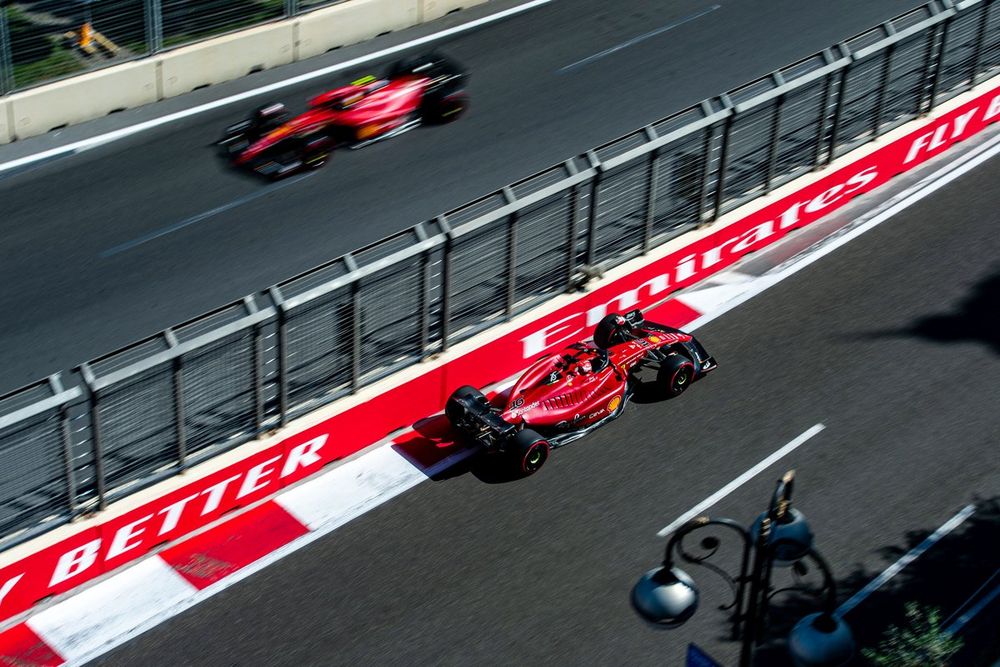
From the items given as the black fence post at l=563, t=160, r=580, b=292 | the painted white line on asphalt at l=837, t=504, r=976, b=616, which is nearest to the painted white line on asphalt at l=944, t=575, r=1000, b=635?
the painted white line on asphalt at l=837, t=504, r=976, b=616

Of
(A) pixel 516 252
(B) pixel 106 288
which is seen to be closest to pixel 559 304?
(A) pixel 516 252

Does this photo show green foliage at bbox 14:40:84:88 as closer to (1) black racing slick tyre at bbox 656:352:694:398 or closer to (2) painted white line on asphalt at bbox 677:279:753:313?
(2) painted white line on asphalt at bbox 677:279:753:313

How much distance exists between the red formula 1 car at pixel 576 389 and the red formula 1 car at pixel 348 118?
5780 mm

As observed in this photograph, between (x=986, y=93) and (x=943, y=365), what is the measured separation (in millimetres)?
6525

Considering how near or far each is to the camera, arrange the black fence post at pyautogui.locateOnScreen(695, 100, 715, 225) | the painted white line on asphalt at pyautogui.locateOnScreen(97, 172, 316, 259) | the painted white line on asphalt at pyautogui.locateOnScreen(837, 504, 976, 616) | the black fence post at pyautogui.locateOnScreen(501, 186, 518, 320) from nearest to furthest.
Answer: the painted white line on asphalt at pyautogui.locateOnScreen(837, 504, 976, 616)
the black fence post at pyautogui.locateOnScreen(501, 186, 518, 320)
the black fence post at pyautogui.locateOnScreen(695, 100, 715, 225)
the painted white line on asphalt at pyautogui.locateOnScreen(97, 172, 316, 259)

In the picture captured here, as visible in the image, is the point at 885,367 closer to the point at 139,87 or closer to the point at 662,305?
the point at 662,305

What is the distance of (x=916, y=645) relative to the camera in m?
12.2

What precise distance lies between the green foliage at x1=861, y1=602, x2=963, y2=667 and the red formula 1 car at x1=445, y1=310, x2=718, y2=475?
398 centimetres

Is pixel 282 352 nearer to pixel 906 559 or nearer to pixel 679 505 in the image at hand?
pixel 679 505

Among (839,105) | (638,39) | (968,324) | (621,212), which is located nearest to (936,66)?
(839,105)

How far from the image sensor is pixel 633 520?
1509 cm

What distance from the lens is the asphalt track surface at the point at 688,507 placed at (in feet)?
44.8

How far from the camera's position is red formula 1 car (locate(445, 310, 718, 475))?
50.8 feet

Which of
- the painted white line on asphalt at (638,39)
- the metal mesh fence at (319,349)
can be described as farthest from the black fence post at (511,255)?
the painted white line on asphalt at (638,39)
